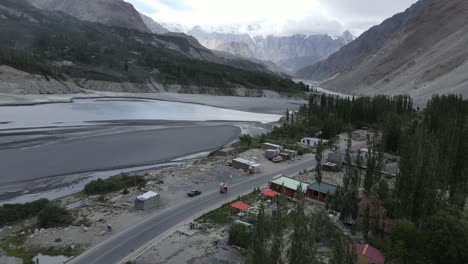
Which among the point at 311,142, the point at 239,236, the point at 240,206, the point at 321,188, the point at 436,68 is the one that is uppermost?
the point at 436,68

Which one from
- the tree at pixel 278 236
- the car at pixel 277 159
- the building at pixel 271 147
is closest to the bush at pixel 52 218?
the tree at pixel 278 236

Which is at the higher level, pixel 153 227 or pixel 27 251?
pixel 153 227

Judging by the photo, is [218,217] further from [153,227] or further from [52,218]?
[52,218]

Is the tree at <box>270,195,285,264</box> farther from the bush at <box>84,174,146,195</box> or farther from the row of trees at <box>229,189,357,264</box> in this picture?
the bush at <box>84,174,146,195</box>

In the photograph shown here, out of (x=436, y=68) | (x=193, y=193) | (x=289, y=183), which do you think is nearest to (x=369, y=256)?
(x=289, y=183)

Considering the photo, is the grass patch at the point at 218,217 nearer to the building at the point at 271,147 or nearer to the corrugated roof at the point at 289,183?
the corrugated roof at the point at 289,183

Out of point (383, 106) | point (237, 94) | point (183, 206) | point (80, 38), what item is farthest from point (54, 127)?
point (80, 38)
